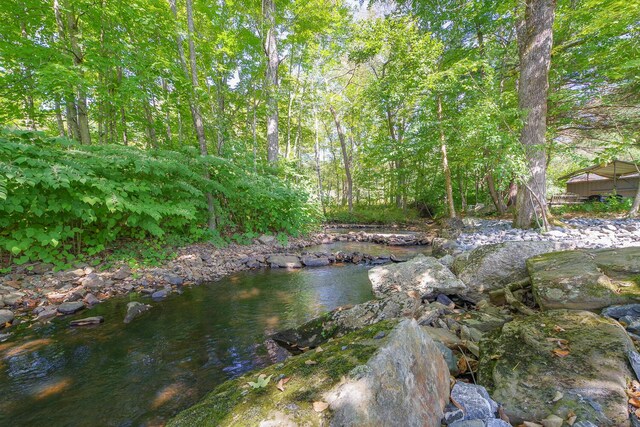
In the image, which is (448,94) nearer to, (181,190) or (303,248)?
(303,248)

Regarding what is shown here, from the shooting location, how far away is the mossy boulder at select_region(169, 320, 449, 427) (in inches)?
46.6

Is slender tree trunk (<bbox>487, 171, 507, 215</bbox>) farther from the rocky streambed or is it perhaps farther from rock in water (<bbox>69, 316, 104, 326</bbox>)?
rock in water (<bbox>69, 316, 104, 326</bbox>)

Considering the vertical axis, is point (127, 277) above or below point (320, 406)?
below

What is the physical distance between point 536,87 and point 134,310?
974cm

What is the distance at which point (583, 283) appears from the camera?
8.30ft

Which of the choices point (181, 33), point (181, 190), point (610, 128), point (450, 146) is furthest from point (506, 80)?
point (181, 190)

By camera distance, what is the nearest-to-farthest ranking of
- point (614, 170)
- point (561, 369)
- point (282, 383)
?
1. point (282, 383)
2. point (561, 369)
3. point (614, 170)

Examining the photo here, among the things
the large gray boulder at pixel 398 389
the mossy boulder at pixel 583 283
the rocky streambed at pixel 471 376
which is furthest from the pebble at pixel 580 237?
the large gray boulder at pixel 398 389

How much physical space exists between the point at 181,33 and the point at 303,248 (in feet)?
23.0

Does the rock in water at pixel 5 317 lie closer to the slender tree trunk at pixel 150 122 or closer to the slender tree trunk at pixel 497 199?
the slender tree trunk at pixel 150 122

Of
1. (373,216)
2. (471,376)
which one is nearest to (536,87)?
(471,376)

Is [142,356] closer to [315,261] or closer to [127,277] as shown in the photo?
[127,277]

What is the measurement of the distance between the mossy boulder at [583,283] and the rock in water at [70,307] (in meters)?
6.25

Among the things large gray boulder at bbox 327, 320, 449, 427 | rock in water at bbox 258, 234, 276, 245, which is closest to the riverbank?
rock in water at bbox 258, 234, 276, 245
